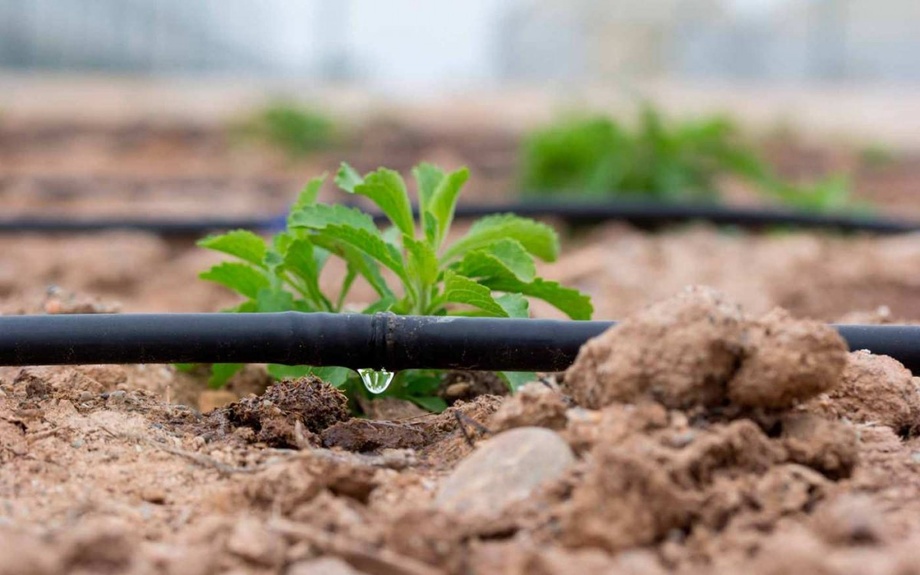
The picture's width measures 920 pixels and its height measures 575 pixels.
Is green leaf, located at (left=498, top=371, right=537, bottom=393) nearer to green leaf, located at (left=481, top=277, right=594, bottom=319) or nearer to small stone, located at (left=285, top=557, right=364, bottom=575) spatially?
green leaf, located at (left=481, top=277, right=594, bottom=319)

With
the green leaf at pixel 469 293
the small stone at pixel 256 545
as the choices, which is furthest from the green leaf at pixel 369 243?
the small stone at pixel 256 545

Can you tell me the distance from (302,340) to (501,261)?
36 cm

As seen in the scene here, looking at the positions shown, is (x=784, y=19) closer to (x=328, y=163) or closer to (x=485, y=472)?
(x=328, y=163)

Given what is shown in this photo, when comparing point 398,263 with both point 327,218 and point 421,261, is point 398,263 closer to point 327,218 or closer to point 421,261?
point 421,261

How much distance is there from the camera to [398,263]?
65.1 inches

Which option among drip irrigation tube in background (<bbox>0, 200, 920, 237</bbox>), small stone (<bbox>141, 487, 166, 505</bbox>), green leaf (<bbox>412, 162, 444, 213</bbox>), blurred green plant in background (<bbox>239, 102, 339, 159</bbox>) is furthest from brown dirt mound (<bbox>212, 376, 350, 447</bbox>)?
blurred green plant in background (<bbox>239, 102, 339, 159</bbox>)

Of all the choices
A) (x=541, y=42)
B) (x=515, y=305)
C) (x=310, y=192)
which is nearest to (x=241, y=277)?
(x=310, y=192)

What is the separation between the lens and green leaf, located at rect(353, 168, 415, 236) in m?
1.66

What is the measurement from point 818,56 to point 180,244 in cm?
2452

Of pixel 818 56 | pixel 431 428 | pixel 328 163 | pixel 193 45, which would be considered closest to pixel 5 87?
pixel 193 45

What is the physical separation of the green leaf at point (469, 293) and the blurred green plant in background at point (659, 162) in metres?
4.00

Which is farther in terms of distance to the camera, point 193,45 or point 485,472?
point 193,45

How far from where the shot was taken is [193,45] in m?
23.9

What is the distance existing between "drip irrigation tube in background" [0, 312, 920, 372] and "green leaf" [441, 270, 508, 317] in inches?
3.1
